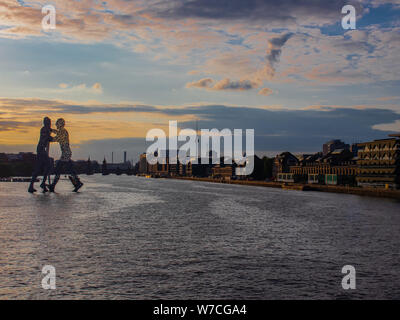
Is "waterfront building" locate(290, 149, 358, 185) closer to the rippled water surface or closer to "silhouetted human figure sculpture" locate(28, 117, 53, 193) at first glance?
"silhouetted human figure sculpture" locate(28, 117, 53, 193)

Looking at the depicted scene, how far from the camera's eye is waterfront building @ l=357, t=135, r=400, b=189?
110688 millimetres

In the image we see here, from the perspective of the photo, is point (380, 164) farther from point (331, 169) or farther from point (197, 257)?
point (197, 257)

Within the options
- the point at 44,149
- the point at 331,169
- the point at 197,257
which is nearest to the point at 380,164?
the point at 331,169

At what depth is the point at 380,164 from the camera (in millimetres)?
118062

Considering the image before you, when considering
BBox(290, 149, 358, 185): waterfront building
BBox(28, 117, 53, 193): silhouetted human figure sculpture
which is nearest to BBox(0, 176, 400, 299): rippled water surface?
BBox(28, 117, 53, 193): silhouetted human figure sculpture

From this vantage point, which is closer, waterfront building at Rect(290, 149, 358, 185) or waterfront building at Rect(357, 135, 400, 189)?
waterfront building at Rect(357, 135, 400, 189)

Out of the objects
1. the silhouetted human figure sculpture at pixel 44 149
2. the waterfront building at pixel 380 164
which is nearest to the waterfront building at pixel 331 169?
the waterfront building at pixel 380 164

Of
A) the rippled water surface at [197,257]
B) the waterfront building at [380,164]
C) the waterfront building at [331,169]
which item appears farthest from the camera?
→ the waterfront building at [331,169]

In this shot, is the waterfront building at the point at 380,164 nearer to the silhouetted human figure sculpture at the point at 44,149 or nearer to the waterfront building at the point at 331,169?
the waterfront building at the point at 331,169

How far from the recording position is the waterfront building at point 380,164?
4358 inches

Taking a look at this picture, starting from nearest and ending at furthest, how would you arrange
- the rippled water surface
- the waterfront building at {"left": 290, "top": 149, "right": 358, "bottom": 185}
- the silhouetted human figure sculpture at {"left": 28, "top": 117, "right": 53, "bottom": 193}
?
1. the rippled water surface
2. the silhouetted human figure sculpture at {"left": 28, "top": 117, "right": 53, "bottom": 193}
3. the waterfront building at {"left": 290, "top": 149, "right": 358, "bottom": 185}
